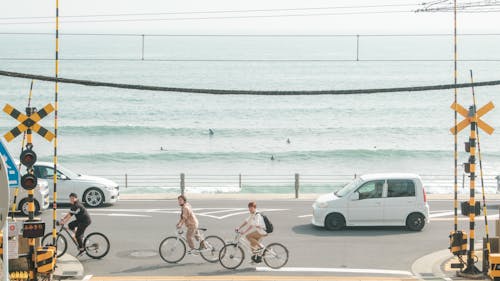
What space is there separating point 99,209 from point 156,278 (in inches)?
403

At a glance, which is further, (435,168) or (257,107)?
(257,107)

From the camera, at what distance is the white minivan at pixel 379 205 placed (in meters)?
22.4

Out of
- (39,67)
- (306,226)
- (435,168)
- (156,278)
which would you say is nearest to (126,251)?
(156,278)

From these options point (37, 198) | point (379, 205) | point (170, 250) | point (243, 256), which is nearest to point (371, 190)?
point (379, 205)

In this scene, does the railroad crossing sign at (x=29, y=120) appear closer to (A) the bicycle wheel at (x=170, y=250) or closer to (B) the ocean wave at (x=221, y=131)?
(A) the bicycle wheel at (x=170, y=250)

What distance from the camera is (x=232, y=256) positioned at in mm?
17734

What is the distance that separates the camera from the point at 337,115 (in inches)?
3917

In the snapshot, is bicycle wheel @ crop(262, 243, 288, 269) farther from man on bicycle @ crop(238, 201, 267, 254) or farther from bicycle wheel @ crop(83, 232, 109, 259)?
bicycle wheel @ crop(83, 232, 109, 259)

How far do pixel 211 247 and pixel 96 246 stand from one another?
9.01 ft

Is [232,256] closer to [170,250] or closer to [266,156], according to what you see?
[170,250]

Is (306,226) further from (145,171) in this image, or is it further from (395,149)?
(395,149)

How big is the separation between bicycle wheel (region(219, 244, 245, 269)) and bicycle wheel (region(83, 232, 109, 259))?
116 inches

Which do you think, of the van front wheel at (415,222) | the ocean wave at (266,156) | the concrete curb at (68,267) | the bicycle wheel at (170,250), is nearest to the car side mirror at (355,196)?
the van front wheel at (415,222)

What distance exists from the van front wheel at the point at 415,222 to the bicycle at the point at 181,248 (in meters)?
6.43
